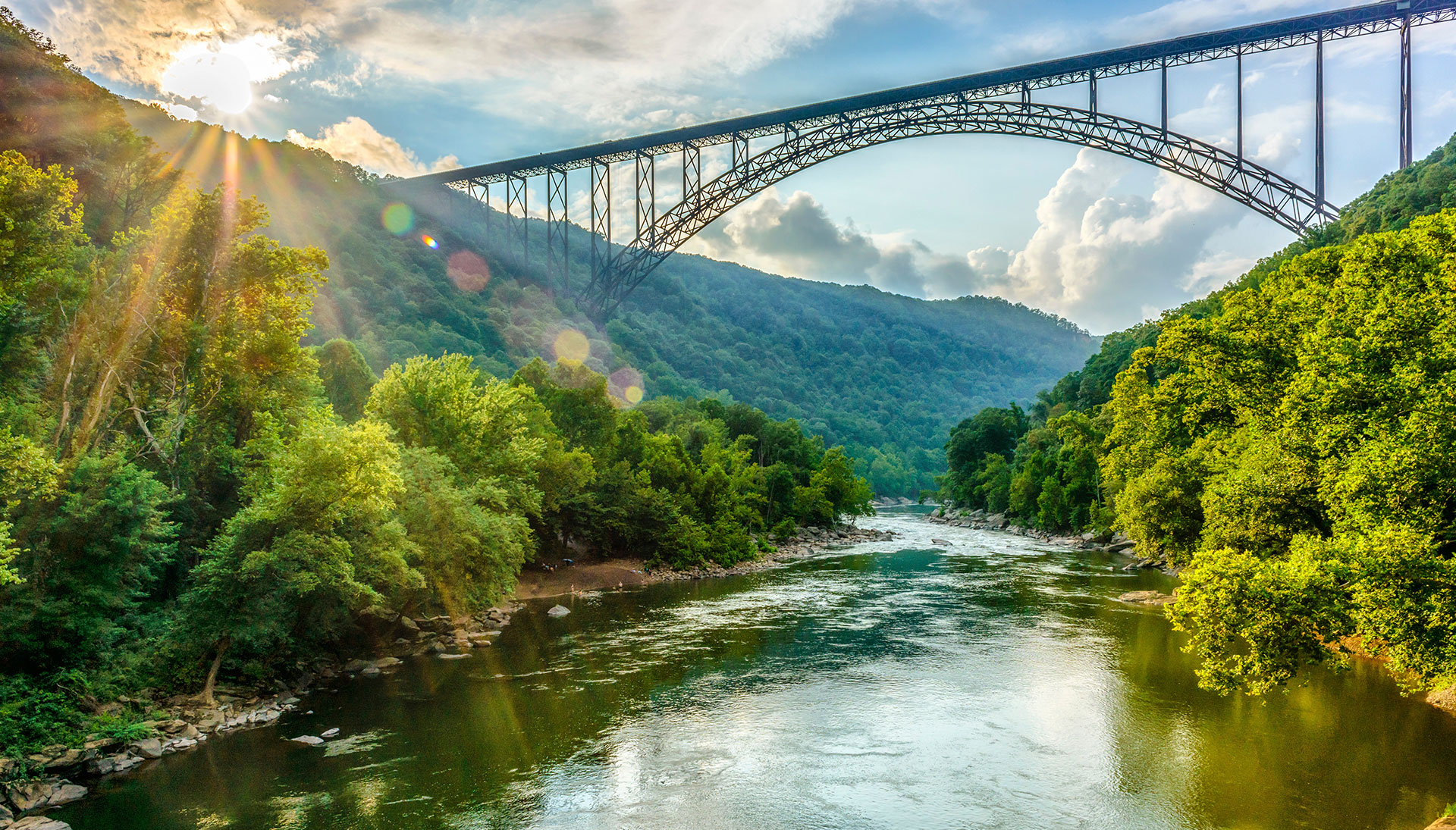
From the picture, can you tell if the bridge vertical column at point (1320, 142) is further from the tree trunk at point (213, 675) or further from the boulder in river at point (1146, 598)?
the tree trunk at point (213, 675)

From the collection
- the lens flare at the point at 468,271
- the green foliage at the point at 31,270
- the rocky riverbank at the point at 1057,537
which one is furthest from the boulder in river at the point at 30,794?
the lens flare at the point at 468,271

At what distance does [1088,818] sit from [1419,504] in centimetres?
657

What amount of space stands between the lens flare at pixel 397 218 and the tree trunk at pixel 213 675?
6843 cm

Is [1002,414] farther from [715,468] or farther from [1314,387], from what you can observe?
[1314,387]

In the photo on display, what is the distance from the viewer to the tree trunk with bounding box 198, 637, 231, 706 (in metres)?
17.5

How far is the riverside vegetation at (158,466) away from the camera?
1465cm

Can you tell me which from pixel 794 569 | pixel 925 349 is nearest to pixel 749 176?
pixel 794 569

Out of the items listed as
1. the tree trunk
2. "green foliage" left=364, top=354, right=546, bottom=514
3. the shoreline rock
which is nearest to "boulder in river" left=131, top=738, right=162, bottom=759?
the tree trunk

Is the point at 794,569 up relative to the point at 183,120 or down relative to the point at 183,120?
down

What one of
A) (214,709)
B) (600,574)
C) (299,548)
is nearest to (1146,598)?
(600,574)

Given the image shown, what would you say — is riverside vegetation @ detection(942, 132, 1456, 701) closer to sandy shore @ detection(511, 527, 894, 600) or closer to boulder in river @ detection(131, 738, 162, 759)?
boulder in river @ detection(131, 738, 162, 759)

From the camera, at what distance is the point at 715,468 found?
46.3 metres

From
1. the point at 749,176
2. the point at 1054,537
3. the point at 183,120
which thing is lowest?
the point at 1054,537

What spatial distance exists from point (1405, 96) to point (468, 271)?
223 ft
